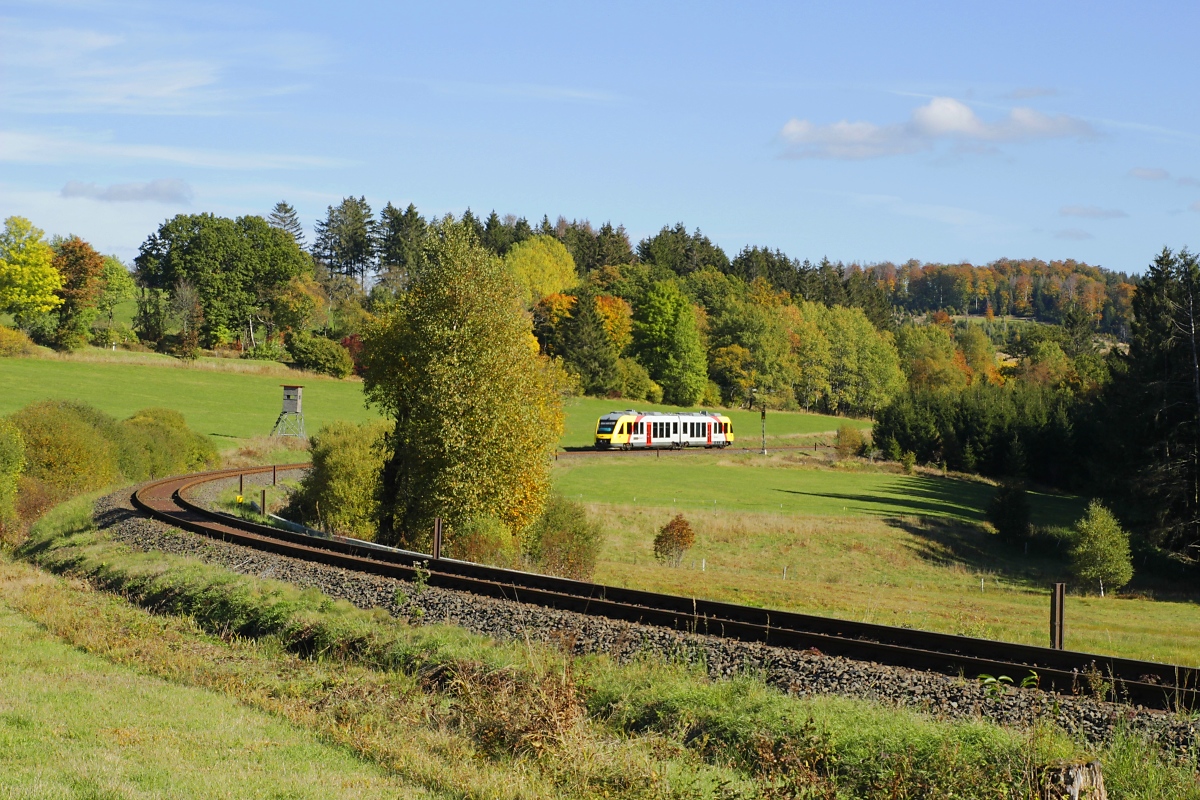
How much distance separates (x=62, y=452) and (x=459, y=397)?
61.2 ft

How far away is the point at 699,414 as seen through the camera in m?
84.1

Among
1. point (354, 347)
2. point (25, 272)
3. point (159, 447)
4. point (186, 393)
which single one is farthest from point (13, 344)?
point (159, 447)

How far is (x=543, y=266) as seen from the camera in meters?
133

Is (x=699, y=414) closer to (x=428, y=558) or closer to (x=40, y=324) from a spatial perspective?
(x=40, y=324)

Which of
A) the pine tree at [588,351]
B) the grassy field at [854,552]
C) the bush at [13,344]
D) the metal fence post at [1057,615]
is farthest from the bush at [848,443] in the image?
the metal fence post at [1057,615]

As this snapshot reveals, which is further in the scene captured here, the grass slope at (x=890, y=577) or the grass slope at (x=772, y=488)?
the grass slope at (x=772, y=488)

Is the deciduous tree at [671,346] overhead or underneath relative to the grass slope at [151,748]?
overhead

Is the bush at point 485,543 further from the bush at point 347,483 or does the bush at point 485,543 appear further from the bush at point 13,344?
the bush at point 13,344

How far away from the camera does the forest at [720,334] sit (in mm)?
53344

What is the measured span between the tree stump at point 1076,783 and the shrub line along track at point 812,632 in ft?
13.0

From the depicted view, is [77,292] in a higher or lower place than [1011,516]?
higher

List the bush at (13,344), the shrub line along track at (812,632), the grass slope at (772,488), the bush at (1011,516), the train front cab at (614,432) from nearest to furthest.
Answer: the shrub line along track at (812,632) < the bush at (1011,516) < the grass slope at (772,488) < the train front cab at (614,432) < the bush at (13,344)

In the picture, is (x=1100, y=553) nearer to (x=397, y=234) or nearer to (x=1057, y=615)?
(x=1057, y=615)

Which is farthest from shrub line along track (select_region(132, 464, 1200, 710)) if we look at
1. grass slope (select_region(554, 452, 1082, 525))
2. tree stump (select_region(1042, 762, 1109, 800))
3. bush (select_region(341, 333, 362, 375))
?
bush (select_region(341, 333, 362, 375))
